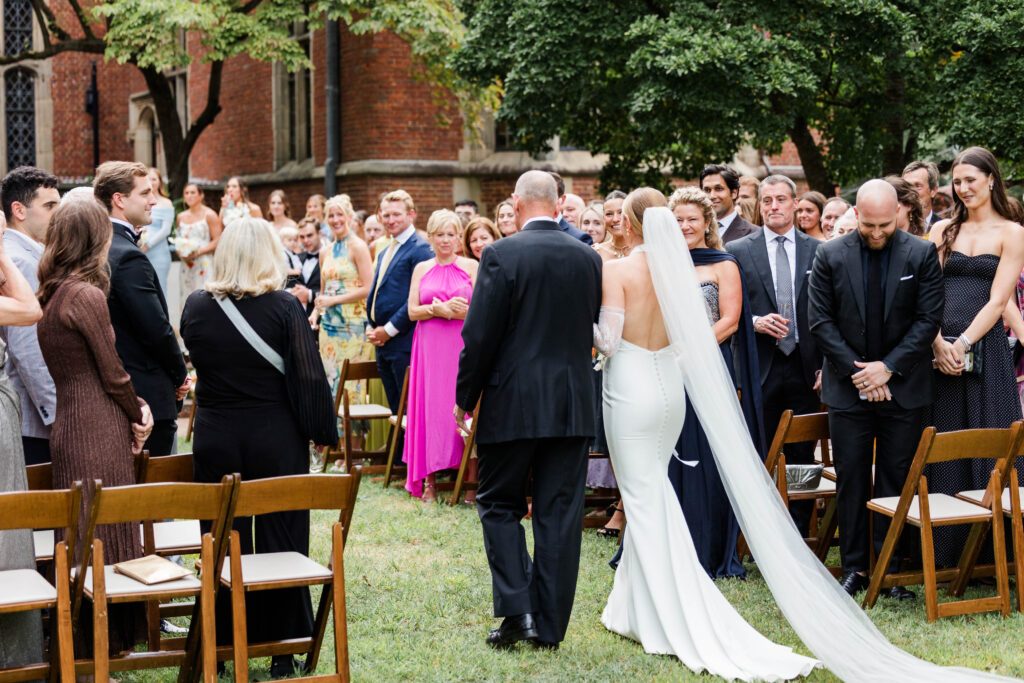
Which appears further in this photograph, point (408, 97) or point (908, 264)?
point (408, 97)

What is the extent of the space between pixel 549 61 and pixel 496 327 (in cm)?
1014

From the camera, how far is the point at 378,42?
2050 centimetres

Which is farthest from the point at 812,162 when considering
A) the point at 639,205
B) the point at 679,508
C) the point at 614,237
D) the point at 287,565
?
the point at 287,565

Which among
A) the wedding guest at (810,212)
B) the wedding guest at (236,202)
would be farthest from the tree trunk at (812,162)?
the wedding guest at (810,212)

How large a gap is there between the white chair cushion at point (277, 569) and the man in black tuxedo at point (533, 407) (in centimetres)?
107

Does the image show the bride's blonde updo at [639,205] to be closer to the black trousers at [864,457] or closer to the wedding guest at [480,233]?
the black trousers at [864,457]

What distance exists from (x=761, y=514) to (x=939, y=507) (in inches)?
47.2

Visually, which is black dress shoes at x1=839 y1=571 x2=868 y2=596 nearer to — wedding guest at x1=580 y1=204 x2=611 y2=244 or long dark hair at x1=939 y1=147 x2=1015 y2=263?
long dark hair at x1=939 y1=147 x2=1015 y2=263

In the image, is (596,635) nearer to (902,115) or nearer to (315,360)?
(315,360)

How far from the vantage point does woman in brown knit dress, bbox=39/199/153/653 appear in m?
5.24

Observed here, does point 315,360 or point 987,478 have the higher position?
point 315,360

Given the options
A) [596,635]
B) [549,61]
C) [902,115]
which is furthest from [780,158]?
[596,635]

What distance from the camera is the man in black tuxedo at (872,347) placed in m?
6.52

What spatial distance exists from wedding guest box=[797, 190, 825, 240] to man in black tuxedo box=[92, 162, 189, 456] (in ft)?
15.7
